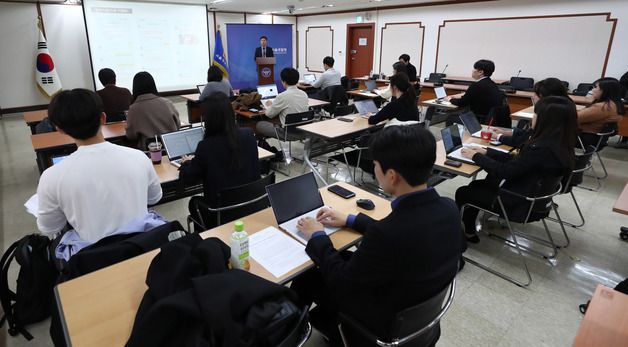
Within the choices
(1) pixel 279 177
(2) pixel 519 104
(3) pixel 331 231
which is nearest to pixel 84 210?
(3) pixel 331 231

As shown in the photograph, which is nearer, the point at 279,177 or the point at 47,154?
the point at 47,154

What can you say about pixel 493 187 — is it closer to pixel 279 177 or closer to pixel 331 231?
pixel 331 231

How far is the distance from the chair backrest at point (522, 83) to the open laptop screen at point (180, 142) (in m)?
6.61

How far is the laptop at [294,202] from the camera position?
1.71 metres

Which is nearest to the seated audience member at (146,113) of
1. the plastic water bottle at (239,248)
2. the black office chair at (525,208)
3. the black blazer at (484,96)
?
the plastic water bottle at (239,248)

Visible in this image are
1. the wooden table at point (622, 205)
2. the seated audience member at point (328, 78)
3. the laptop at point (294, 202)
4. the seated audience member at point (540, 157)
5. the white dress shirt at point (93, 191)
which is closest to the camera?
the white dress shirt at point (93, 191)

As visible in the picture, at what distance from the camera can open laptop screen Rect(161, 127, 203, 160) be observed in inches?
109

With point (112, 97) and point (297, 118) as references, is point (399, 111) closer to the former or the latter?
point (297, 118)

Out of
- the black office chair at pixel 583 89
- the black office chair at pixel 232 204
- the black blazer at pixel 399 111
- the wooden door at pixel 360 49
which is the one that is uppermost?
the wooden door at pixel 360 49

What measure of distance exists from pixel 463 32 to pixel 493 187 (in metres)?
6.86

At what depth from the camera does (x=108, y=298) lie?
1.27 metres

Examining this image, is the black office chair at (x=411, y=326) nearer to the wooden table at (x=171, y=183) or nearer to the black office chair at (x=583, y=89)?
the wooden table at (x=171, y=183)

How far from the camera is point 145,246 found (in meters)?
1.53

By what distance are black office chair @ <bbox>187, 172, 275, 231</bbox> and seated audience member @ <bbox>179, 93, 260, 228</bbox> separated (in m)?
0.10
